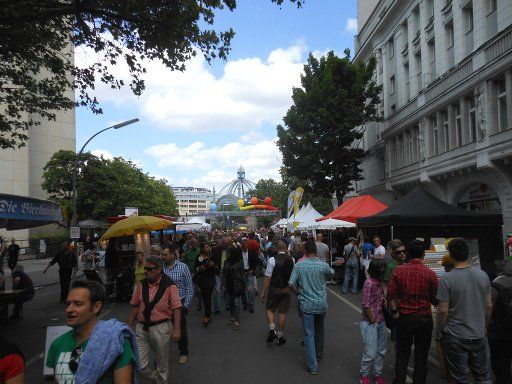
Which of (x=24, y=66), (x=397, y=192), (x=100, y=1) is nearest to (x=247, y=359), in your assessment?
(x=100, y=1)

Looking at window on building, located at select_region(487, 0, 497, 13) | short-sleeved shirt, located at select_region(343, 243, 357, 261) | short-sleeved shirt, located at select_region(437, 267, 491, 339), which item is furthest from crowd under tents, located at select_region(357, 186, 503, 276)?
window on building, located at select_region(487, 0, 497, 13)

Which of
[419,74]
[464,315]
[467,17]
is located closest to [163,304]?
[464,315]

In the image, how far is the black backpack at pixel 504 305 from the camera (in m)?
4.26

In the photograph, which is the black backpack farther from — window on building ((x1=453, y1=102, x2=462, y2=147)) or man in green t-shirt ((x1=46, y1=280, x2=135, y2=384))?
window on building ((x1=453, y1=102, x2=462, y2=147))

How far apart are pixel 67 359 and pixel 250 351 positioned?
196 inches

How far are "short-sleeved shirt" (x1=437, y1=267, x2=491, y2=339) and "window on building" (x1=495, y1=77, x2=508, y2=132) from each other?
580 inches

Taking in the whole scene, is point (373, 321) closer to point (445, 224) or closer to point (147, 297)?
point (147, 297)

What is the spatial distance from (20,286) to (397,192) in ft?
80.8

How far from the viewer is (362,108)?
2845 centimetres

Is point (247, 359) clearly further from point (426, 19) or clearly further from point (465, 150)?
point (426, 19)

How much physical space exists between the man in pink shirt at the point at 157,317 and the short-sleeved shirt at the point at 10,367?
2.45 metres

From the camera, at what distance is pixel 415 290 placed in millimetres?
4840

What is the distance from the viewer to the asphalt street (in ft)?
19.2

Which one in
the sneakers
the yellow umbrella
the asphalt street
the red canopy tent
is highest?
the red canopy tent
